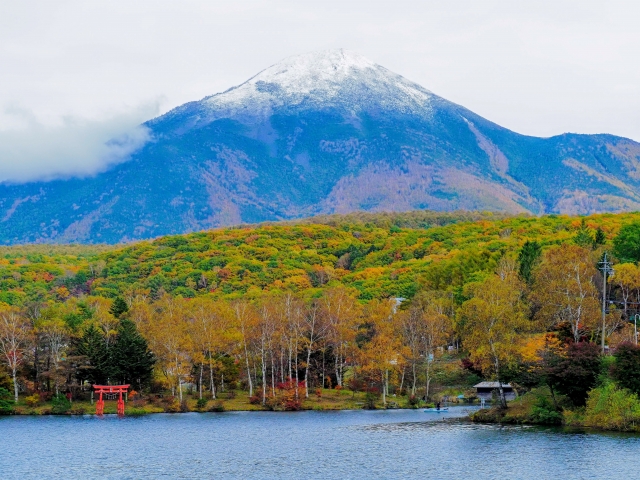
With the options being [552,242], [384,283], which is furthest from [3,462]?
[384,283]

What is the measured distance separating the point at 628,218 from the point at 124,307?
108 metres

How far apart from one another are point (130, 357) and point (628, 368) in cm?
4973

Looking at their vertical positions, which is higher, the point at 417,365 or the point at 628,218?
the point at 628,218

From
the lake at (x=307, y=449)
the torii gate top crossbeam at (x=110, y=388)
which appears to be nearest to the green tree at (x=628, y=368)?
the lake at (x=307, y=449)

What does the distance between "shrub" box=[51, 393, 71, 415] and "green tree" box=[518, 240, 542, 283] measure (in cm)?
5132

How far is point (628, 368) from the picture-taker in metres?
67.1

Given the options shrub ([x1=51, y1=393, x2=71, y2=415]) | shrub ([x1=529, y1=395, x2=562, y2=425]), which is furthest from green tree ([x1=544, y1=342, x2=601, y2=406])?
shrub ([x1=51, y1=393, x2=71, y2=415])

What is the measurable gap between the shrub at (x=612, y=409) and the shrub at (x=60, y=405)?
49.3m

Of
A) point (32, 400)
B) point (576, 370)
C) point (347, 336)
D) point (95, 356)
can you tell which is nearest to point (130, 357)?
point (95, 356)

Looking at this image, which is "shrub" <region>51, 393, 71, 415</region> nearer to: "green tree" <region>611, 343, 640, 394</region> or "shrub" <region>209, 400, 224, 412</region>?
"shrub" <region>209, 400, 224, 412</region>

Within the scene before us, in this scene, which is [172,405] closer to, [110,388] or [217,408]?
[217,408]

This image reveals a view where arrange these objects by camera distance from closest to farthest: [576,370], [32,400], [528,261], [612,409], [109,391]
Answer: [612,409] < [576,370] < [32,400] < [109,391] < [528,261]

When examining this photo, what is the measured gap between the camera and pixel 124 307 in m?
108

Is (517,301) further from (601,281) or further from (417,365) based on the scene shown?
(417,365)
